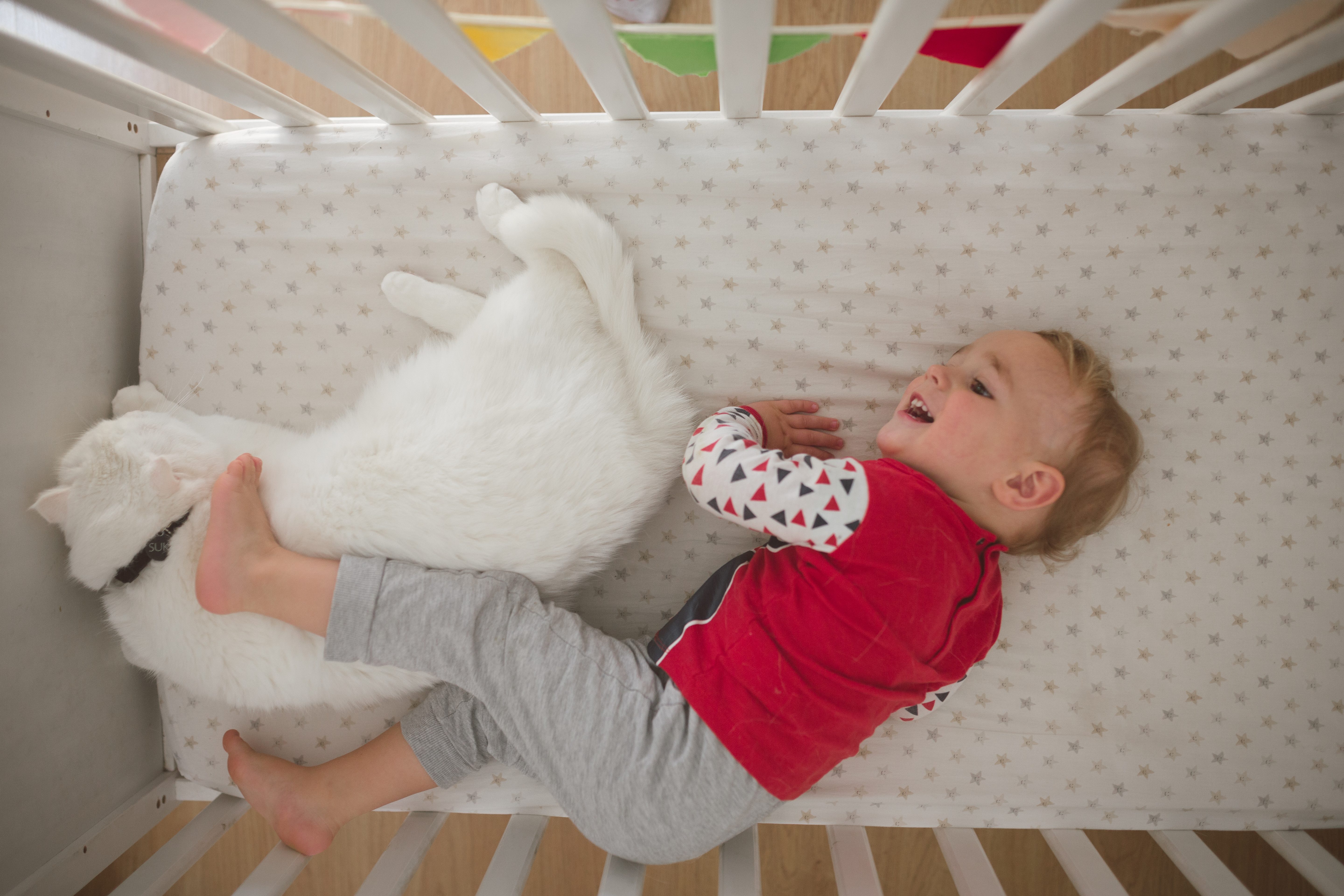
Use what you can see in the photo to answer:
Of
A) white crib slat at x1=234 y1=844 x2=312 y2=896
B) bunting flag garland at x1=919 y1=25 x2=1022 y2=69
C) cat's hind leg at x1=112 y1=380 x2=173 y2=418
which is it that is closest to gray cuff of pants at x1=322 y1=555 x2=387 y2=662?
white crib slat at x1=234 y1=844 x2=312 y2=896

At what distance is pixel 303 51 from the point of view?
0.75 meters

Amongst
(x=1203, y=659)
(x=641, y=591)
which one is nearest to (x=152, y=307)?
(x=641, y=591)

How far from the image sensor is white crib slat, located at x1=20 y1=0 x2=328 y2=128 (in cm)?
69

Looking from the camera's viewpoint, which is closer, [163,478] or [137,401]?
[163,478]

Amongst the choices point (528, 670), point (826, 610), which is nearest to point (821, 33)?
point (826, 610)

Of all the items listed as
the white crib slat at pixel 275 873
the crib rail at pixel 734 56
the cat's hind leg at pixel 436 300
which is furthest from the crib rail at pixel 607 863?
the crib rail at pixel 734 56

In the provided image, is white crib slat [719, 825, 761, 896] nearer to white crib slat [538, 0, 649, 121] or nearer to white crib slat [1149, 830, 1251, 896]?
white crib slat [1149, 830, 1251, 896]

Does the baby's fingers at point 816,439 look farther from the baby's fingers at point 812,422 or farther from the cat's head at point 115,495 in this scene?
the cat's head at point 115,495

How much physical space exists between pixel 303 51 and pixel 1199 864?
1.61m

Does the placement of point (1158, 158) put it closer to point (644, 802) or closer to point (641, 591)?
point (641, 591)

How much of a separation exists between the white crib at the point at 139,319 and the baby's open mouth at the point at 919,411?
0.25 metres

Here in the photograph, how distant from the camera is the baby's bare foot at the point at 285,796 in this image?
0.98 metres

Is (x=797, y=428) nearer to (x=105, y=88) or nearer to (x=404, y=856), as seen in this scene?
(x=404, y=856)

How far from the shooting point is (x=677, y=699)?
910 millimetres
